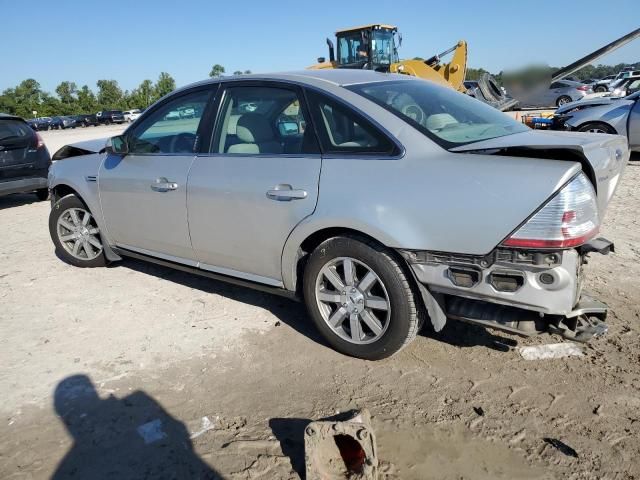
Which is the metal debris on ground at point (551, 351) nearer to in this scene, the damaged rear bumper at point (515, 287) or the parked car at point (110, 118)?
the damaged rear bumper at point (515, 287)

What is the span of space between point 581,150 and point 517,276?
67 centimetres

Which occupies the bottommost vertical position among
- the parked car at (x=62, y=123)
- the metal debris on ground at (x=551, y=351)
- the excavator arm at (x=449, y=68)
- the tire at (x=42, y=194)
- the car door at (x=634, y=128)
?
the metal debris on ground at (x=551, y=351)

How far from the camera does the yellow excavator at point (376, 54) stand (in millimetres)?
15156

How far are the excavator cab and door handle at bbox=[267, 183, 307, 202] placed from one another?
13.9 meters

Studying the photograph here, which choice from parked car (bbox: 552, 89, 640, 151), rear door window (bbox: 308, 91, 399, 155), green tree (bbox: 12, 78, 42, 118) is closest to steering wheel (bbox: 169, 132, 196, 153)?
rear door window (bbox: 308, 91, 399, 155)

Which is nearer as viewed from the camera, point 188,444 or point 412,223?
point 188,444

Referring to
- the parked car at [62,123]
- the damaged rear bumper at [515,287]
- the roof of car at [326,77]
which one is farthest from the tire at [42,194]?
the parked car at [62,123]

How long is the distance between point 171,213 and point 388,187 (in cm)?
187

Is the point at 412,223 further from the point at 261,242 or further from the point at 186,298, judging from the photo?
the point at 186,298

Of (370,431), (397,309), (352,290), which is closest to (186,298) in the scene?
(352,290)

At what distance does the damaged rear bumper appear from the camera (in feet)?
8.21

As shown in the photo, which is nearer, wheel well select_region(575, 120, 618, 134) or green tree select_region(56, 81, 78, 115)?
wheel well select_region(575, 120, 618, 134)

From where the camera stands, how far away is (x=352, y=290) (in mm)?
3137

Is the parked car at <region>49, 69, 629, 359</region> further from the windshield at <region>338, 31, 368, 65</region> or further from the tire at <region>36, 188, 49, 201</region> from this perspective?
the windshield at <region>338, 31, 368, 65</region>
